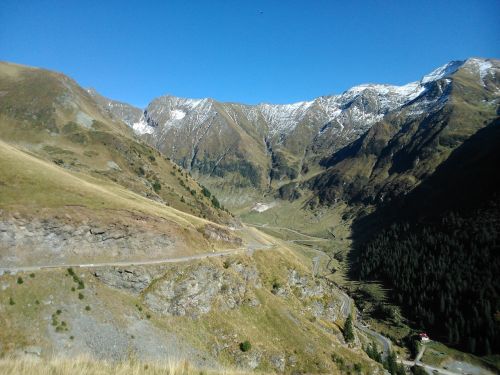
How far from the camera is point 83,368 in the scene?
Result: 312 inches

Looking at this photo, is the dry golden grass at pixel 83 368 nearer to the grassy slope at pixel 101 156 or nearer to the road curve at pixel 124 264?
the road curve at pixel 124 264

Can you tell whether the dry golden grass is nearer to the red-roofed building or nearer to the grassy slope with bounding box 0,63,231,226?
the grassy slope with bounding box 0,63,231,226

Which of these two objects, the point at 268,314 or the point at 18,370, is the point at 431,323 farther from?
the point at 18,370

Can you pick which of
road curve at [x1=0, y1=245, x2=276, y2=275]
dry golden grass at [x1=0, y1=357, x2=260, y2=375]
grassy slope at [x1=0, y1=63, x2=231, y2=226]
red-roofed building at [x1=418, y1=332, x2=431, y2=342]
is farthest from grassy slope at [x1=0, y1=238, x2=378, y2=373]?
grassy slope at [x1=0, y1=63, x2=231, y2=226]

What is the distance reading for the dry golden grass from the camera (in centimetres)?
754

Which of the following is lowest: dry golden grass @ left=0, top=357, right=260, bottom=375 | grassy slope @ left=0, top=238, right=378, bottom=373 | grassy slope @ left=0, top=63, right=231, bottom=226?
grassy slope @ left=0, top=238, right=378, bottom=373

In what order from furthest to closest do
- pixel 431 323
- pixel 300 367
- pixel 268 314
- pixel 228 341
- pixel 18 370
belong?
pixel 431 323, pixel 268 314, pixel 300 367, pixel 228 341, pixel 18 370

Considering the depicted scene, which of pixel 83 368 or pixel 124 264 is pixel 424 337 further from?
pixel 83 368

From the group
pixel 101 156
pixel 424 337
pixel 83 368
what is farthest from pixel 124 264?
pixel 424 337

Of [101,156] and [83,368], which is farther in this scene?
[101,156]

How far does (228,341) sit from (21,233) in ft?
145

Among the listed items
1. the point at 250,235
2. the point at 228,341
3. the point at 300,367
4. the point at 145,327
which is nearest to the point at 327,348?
the point at 300,367

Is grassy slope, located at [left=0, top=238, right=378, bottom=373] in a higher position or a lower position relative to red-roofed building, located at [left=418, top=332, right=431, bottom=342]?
higher

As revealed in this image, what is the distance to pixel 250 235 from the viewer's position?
155375 mm
